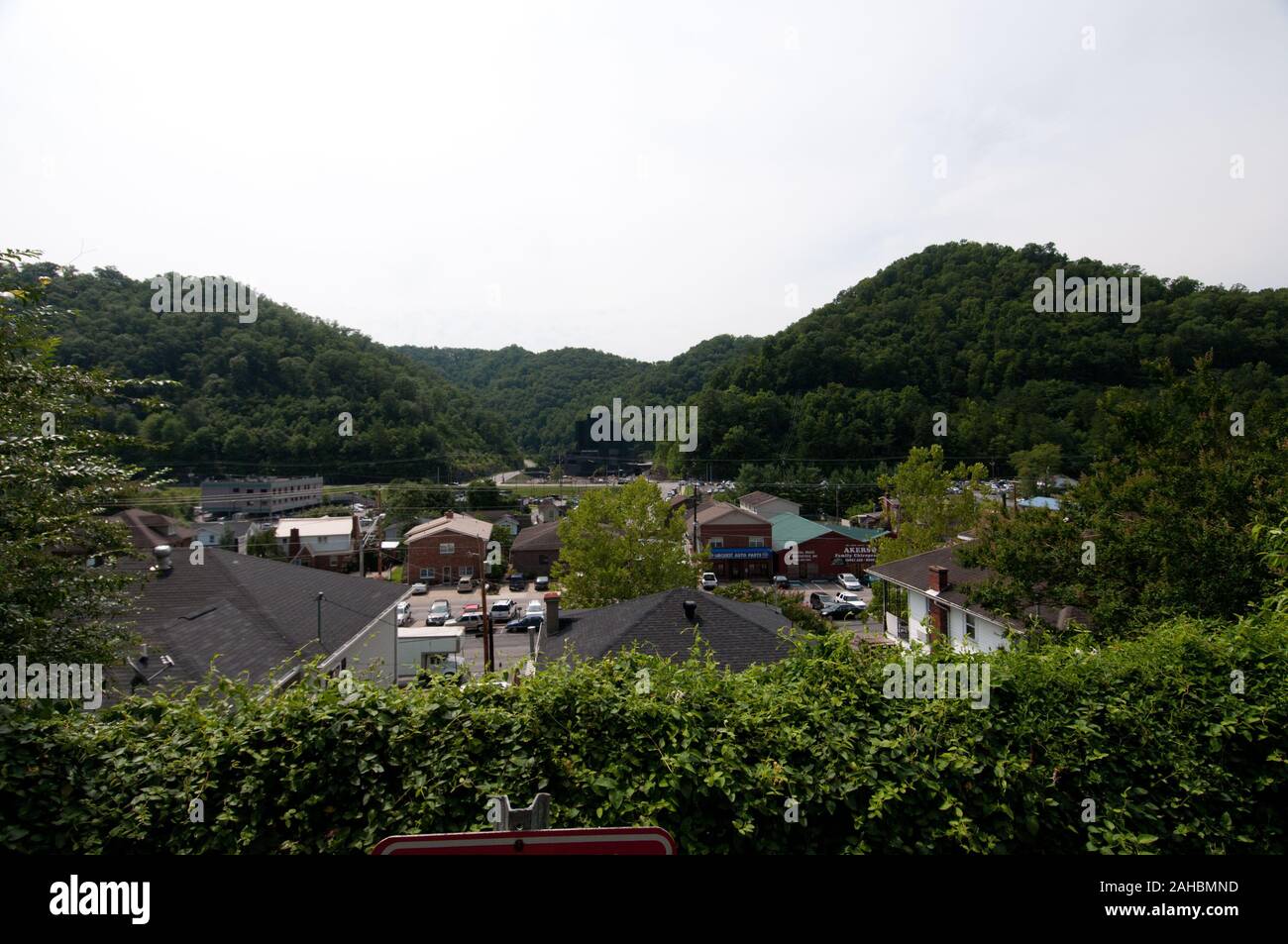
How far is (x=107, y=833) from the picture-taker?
3.57m

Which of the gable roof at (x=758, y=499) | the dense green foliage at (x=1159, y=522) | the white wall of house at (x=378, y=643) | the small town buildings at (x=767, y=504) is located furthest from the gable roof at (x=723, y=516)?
the dense green foliage at (x=1159, y=522)

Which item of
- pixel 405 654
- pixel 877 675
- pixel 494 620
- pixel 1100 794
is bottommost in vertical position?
pixel 494 620

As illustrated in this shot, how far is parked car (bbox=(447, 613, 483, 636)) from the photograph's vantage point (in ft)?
109

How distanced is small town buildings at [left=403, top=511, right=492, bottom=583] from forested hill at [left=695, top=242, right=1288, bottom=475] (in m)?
32.5

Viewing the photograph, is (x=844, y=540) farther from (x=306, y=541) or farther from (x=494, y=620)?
(x=306, y=541)

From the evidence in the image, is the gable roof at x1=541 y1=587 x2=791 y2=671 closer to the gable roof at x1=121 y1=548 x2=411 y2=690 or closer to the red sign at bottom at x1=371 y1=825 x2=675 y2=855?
the gable roof at x1=121 y1=548 x2=411 y2=690

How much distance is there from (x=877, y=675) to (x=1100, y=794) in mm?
1491

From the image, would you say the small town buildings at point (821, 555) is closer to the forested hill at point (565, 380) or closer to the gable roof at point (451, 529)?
the gable roof at point (451, 529)

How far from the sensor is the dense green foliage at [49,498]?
4.97 metres

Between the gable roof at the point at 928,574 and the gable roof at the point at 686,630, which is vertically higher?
the gable roof at the point at 686,630

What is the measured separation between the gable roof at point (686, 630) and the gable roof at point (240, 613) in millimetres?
5054

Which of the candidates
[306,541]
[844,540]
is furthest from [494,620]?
[844,540]

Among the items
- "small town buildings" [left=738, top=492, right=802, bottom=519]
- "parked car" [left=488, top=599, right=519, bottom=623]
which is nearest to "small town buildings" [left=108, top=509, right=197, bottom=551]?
"parked car" [left=488, top=599, right=519, bottom=623]

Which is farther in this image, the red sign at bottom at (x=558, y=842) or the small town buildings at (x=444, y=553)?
the small town buildings at (x=444, y=553)
